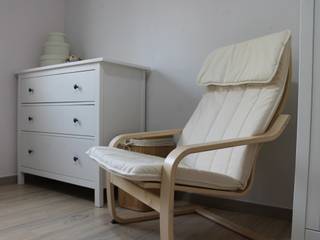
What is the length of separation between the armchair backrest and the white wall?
1.49 m

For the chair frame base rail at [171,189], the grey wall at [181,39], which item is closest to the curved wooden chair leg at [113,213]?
the chair frame base rail at [171,189]

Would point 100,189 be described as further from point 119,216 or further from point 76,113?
point 76,113

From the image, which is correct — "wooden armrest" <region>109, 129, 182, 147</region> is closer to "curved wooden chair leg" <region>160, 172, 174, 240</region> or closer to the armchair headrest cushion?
the armchair headrest cushion

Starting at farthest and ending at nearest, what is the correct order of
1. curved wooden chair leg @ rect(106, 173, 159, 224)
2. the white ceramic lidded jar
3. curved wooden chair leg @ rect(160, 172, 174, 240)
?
the white ceramic lidded jar
curved wooden chair leg @ rect(106, 173, 159, 224)
curved wooden chair leg @ rect(160, 172, 174, 240)

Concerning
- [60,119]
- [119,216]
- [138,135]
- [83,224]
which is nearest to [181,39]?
[138,135]

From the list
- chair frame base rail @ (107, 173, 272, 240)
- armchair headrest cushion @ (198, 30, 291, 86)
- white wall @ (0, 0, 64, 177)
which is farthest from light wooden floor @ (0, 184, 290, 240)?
armchair headrest cushion @ (198, 30, 291, 86)

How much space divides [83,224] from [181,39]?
4.25 ft

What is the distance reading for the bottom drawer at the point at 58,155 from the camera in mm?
1955

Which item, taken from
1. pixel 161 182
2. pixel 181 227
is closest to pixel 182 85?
pixel 181 227

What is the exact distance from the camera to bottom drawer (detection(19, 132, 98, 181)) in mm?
1955

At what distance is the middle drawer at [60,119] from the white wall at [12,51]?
138mm

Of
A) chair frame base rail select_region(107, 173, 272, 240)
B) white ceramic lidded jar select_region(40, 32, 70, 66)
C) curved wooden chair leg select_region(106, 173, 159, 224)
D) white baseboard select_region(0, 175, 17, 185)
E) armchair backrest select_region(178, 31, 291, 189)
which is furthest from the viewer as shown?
white ceramic lidded jar select_region(40, 32, 70, 66)

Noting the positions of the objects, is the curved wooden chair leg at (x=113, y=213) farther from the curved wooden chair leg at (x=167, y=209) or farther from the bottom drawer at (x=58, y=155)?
the curved wooden chair leg at (x=167, y=209)

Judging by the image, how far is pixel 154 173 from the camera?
3.59 feet
